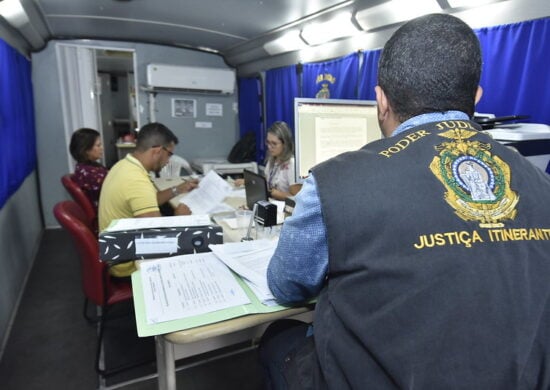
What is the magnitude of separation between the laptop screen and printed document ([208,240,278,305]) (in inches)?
21.7

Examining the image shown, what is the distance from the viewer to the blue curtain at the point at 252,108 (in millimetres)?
4723

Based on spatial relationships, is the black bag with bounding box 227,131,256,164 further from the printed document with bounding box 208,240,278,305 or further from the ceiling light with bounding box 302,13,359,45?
the printed document with bounding box 208,240,278,305

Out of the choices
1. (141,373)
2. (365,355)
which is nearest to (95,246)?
(141,373)

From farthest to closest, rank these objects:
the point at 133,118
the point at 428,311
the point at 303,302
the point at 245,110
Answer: the point at 133,118 < the point at 245,110 < the point at 303,302 < the point at 428,311

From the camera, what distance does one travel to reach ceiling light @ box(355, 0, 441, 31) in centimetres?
232

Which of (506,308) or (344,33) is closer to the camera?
(506,308)

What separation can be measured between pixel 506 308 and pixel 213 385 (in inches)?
63.1

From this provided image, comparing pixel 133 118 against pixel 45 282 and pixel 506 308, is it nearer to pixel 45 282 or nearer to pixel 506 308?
pixel 45 282

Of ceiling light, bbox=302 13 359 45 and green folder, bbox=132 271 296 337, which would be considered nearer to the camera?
green folder, bbox=132 271 296 337

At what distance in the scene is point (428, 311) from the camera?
63cm

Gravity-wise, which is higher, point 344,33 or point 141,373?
point 344,33

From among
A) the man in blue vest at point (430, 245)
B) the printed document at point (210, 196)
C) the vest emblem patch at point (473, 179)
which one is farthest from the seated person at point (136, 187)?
the vest emblem patch at point (473, 179)

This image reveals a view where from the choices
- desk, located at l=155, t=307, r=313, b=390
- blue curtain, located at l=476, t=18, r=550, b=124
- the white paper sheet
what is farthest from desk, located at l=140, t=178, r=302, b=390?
blue curtain, located at l=476, t=18, r=550, b=124

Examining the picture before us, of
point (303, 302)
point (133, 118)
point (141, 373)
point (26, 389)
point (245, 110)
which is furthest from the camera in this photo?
point (133, 118)
